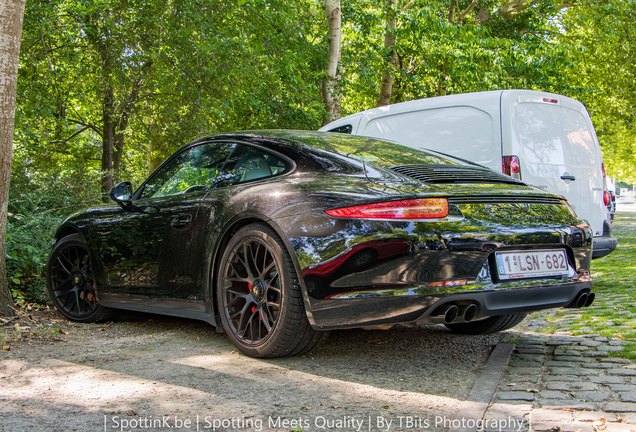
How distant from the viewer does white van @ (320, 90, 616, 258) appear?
7953 mm

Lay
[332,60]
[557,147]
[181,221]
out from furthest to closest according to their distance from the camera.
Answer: [332,60]
[557,147]
[181,221]

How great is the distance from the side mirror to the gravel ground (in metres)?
0.97

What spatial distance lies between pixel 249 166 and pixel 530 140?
3.91m

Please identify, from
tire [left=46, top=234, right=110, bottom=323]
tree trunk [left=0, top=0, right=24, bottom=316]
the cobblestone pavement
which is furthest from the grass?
tree trunk [left=0, top=0, right=24, bottom=316]

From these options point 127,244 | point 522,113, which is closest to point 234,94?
point 522,113

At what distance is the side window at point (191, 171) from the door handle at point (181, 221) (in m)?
0.22

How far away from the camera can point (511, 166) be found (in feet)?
25.7

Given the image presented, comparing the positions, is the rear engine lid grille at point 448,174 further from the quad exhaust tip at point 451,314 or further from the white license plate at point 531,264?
the quad exhaust tip at point 451,314

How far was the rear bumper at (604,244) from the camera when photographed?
26.9 feet

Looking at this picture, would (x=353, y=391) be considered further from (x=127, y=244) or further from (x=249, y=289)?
(x=127, y=244)

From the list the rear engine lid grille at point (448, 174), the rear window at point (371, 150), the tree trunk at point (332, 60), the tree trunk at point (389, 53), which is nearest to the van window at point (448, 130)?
the rear window at point (371, 150)

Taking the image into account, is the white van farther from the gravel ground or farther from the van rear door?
the gravel ground

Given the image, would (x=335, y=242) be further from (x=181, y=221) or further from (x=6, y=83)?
(x=6, y=83)

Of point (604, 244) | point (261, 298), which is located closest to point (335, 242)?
point (261, 298)
